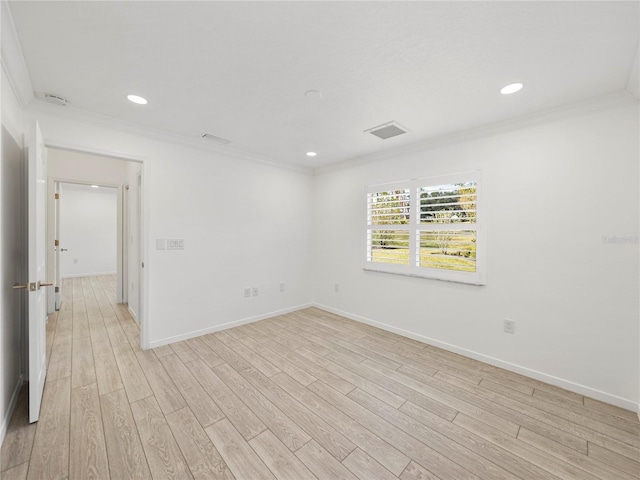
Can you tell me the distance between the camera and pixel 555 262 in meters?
2.37

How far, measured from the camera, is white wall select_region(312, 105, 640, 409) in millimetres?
2082

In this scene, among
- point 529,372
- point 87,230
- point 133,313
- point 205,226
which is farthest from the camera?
point 87,230

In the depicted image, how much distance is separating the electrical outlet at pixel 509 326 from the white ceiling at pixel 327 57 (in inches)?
78.6

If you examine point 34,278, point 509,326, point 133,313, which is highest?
point 34,278

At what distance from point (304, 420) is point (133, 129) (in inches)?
127

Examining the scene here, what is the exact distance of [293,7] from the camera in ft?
4.36

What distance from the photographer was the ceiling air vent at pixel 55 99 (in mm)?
2197

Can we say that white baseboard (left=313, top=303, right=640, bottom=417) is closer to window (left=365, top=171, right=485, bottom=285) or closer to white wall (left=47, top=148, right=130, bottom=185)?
window (left=365, top=171, right=485, bottom=285)

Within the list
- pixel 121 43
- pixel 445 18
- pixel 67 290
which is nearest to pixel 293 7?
pixel 445 18

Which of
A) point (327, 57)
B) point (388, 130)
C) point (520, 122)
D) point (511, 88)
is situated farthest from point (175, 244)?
point (520, 122)

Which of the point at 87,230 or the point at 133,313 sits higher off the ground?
the point at 87,230

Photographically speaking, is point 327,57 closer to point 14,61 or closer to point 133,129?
point 14,61

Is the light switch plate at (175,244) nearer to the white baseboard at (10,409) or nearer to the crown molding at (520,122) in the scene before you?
the white baseboard at (10,409)

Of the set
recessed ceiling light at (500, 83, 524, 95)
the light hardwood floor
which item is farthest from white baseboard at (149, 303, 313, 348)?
recessed ceiling light at (500, 83, 524, 95)
